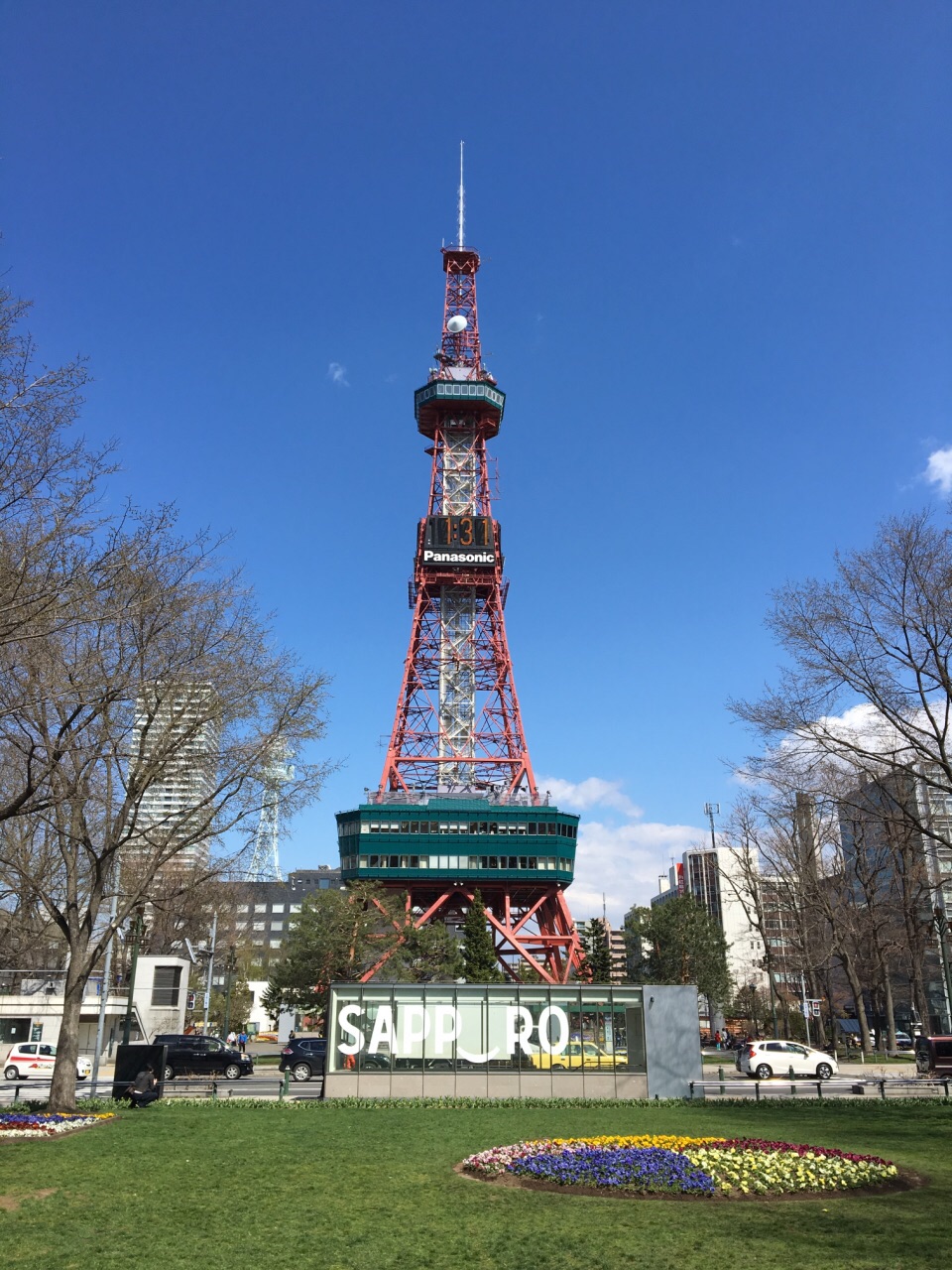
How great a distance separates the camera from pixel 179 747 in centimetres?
2555

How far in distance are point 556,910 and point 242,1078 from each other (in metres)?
51.1

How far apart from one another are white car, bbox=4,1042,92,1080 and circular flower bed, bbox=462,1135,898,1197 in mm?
33456

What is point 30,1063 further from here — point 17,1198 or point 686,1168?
point 686,1168

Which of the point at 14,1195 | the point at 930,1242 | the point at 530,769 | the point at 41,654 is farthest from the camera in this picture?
the point at 530,769

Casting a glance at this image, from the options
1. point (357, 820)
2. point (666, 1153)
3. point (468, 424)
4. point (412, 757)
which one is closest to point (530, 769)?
point (412, 757)

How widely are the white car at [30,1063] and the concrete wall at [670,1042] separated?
27.3 m

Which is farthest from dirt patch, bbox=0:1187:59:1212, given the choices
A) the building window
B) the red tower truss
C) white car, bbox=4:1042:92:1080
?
the red tower truss

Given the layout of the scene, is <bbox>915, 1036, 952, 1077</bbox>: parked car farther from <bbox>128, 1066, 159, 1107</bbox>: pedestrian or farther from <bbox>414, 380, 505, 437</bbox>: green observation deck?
<bbox>414, 380, 505, 437</bbox>: green observation deck

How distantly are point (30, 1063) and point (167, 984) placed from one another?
11.0 meters

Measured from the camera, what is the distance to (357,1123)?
23250 millimetres

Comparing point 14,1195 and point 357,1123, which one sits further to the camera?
point 357,1123

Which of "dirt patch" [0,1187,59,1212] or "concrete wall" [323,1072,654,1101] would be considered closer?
"dirt patch" [0,1187,59,1212]

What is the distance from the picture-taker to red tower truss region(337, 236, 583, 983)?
281 ft

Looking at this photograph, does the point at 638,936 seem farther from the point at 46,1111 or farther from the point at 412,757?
the point at 46,1111
